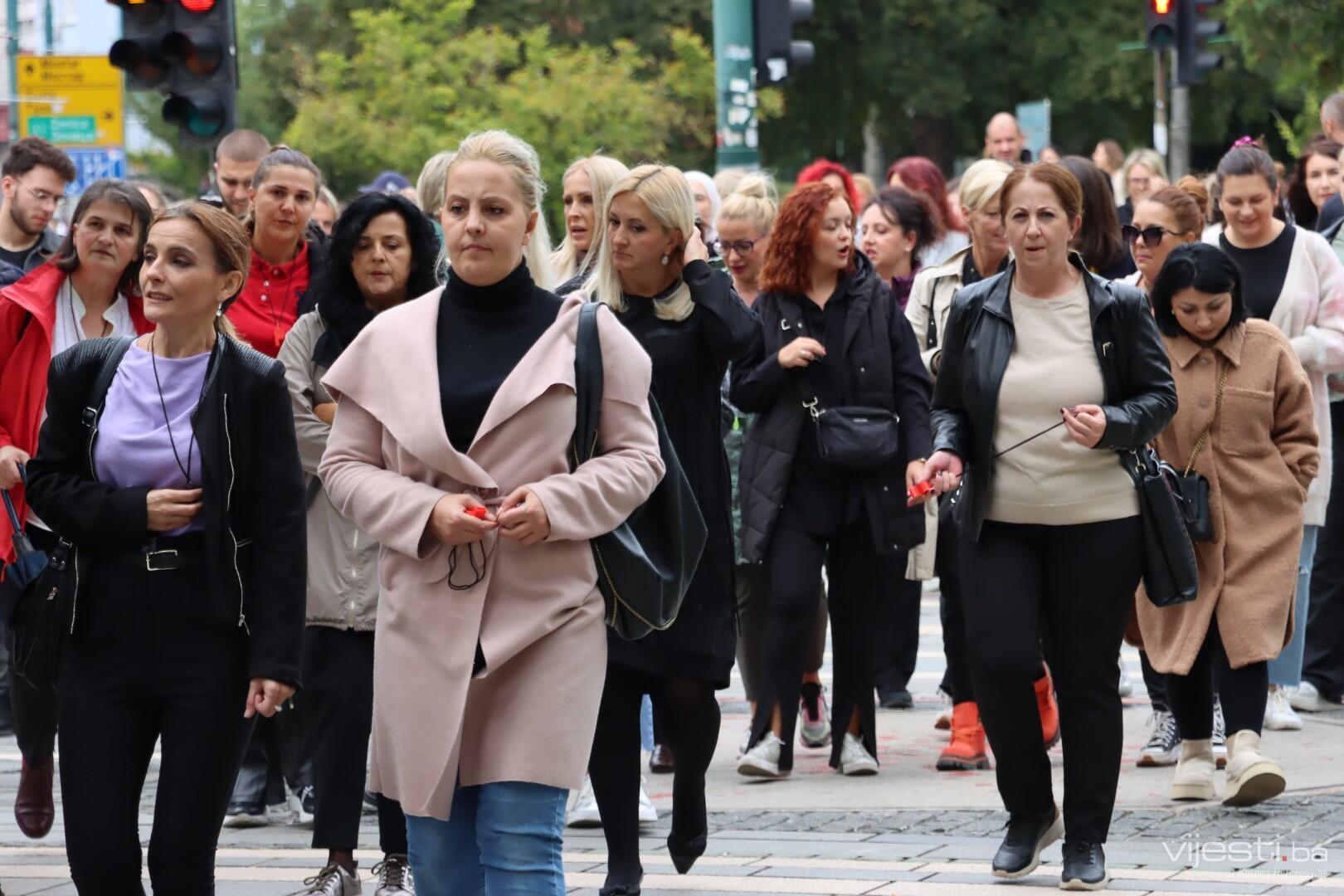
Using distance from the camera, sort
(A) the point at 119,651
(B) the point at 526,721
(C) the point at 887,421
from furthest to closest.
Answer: (C) the point at 887,421
(A) the point at 119,651
(B) the point at 526,721

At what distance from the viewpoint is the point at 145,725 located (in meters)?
5.18

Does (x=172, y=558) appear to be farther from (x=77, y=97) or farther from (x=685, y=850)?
(x=77, y=97)

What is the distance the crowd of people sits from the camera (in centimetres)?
490

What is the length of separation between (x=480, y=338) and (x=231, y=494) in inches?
29.6

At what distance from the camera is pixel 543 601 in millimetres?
4859

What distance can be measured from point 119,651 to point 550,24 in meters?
40.1

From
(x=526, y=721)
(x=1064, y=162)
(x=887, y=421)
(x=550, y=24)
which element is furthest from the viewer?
(x=550, y=24)

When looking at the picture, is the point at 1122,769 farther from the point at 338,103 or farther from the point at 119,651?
the point at 338,103

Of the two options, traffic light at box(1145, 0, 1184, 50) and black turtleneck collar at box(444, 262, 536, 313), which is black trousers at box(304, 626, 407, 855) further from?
traffic light at box(1145, 0, 1184, 50)

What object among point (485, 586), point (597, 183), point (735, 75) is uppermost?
point (735, 75)

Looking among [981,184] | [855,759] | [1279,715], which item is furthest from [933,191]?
[855,759]

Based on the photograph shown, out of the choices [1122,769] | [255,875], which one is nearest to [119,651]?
[255,875]

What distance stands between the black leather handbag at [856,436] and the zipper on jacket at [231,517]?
11.7 feet

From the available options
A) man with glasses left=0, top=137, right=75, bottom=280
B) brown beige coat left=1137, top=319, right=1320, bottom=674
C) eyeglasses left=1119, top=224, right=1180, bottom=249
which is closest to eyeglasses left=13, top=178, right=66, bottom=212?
man with glasses left=0, top=137, right=75, bottom=280
